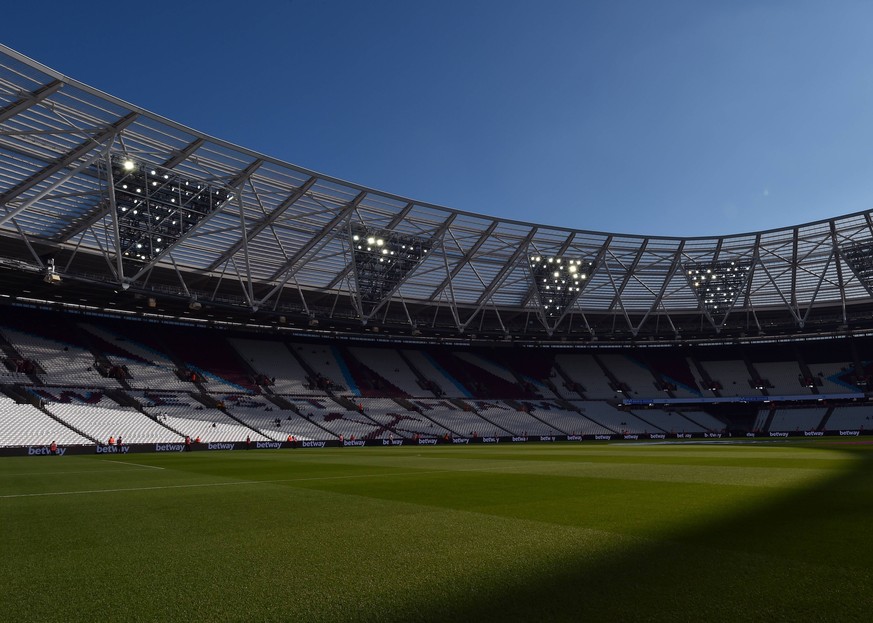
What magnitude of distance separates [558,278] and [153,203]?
34.1 metres

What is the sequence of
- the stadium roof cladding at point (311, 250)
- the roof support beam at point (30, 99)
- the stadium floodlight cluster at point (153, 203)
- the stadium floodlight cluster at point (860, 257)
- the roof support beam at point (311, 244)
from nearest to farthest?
the roof support beam at point (30, 99)
the stadium roof cladding at point (311, 250)
the stadium floodlight cluster at point (153, 203)
the roof support beam at point (311, 244)
the stadium floodlight cluster at point (860, 257)

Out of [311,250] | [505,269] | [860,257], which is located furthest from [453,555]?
[860,257]

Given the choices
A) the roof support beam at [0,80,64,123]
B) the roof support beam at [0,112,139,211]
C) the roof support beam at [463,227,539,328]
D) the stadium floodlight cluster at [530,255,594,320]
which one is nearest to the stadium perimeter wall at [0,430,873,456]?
the roof support beam at [463,227,539,328]

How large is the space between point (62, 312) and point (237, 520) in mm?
48954

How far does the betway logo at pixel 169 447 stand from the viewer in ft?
114

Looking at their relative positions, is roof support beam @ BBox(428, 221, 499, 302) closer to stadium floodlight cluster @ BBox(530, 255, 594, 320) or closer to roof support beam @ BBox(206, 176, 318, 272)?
stadium floodlight cluster @ BBox(530, 255, 594, 320)

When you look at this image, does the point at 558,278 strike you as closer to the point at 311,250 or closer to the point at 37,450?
the point at 311,250

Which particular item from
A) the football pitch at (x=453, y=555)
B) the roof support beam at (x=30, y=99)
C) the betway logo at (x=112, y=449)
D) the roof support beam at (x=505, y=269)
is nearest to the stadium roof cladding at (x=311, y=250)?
the roof support beam at (x=30, y=99)

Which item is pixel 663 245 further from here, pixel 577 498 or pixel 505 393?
pixel 577 498

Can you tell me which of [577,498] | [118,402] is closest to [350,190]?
[118,402]

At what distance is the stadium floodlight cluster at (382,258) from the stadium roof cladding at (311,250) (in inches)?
5.0

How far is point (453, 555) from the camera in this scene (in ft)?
17.1

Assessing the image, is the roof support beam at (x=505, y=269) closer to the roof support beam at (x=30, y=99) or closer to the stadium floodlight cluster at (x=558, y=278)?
the stadium floodlight cluster at (x=558, y=278)

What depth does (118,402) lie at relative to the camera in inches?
1551
